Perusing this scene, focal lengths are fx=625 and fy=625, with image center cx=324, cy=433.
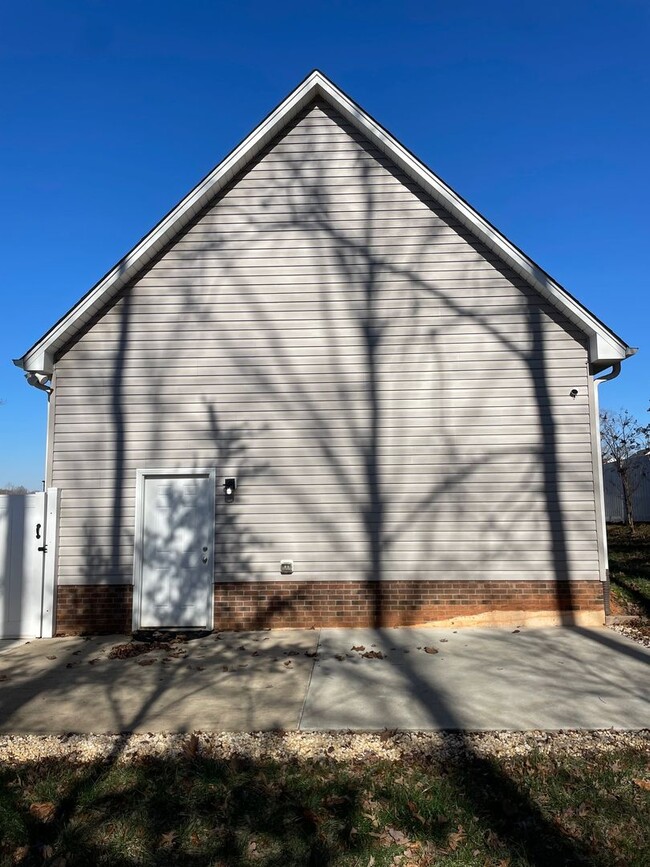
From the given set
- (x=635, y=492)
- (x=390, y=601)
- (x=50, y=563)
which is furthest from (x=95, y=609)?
(x=635, y=492)

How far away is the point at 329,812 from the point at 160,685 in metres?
3.02

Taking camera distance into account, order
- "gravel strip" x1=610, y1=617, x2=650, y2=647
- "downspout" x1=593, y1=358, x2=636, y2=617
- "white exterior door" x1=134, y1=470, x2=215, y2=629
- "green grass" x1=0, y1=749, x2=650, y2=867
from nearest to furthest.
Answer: "green grass" x1=0, y1=749, x2=650, y2=867 → "gravel strip" x1=610, y1=617, x2=650, y2=647 → "downspout" x1=593, y1=358, x2=636, y2=617 → "white exterior door" x1=134, y1=470, x2=215, y2=629

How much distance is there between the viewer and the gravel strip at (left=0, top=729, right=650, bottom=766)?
448 centimetres

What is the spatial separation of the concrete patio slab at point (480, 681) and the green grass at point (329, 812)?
29.1 inches

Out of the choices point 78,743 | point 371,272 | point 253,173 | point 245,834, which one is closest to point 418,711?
point 245,834

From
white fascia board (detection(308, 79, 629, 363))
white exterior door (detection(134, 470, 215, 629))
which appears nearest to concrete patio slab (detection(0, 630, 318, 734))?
white exterior door (detection(134, 470, 215, 629))

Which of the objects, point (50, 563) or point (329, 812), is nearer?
point (329, 812)

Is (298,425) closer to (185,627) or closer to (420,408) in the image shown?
(420,408)

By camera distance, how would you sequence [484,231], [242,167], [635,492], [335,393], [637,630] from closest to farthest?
[637,630], [484,231], [335,393], [242,167], [635,492]

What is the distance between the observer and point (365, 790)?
3.94m

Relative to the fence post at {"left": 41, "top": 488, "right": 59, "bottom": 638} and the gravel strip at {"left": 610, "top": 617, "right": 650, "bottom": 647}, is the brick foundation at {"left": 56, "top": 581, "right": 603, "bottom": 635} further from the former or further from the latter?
the gravel strip at {"left": 610, "top": 617, "right": 650, "bottom": 647}

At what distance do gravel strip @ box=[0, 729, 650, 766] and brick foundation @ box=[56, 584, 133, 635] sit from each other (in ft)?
12.6

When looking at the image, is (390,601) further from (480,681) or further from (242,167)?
(242,167)

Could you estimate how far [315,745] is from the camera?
15.2 ft
